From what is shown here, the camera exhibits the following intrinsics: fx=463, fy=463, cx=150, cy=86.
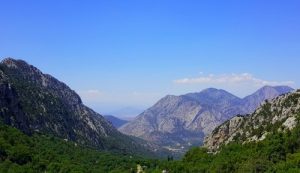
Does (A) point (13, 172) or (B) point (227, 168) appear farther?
(A) point (13, 172)

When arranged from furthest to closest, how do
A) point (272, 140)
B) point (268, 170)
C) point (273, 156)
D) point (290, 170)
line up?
point (272, 140)
point (273, 156)
point (268, 170)
point (290, 170)

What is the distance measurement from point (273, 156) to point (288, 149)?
666cm

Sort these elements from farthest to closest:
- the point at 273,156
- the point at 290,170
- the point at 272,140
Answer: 1. the point at 272,140
2. the point at 273,156
3. the point at 290,170

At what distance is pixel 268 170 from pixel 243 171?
1076 centimetres

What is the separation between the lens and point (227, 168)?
186 metres

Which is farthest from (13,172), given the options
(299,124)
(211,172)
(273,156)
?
(299,124)

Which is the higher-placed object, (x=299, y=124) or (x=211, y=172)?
(x=299, y=124)

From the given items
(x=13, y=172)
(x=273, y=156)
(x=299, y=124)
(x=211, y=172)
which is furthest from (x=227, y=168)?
(x=13, y=172)

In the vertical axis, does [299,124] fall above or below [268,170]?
above

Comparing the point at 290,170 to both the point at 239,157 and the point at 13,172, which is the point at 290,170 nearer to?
the point at 239,157

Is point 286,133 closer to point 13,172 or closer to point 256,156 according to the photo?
point 256,156

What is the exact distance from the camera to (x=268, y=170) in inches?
6348

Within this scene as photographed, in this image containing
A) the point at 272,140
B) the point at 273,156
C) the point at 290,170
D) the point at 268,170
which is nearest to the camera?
the point at 290,170

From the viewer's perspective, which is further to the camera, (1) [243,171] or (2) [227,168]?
(2) [227,168]
